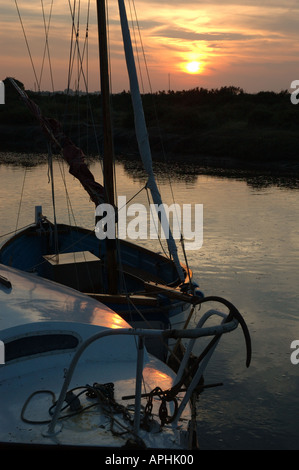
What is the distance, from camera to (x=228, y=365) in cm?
1655

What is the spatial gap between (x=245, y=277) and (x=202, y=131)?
64.8 m

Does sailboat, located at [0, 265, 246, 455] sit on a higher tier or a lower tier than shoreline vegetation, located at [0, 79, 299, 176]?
lower

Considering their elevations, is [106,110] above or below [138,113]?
above

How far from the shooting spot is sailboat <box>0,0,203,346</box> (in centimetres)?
1614

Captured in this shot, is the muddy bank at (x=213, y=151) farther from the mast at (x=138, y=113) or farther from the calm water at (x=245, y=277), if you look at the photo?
the mast at (x=138, y=113)

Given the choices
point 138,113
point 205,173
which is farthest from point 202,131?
point 138,113

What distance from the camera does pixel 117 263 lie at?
61.9ft

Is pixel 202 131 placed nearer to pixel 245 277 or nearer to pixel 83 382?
pixel 245 277

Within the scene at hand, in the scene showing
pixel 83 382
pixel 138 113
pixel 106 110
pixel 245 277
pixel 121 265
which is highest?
pixel 106 110

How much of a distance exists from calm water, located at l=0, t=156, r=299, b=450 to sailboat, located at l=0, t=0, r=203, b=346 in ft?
8.07

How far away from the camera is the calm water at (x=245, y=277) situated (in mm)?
13750

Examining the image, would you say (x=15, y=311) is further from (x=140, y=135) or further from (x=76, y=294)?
(x=140, y=135)

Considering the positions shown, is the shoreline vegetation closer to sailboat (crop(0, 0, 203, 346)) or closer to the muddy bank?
the muddy bank

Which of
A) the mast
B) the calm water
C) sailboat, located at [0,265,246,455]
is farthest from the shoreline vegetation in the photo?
sailboat, located at [0,265,246,455]
